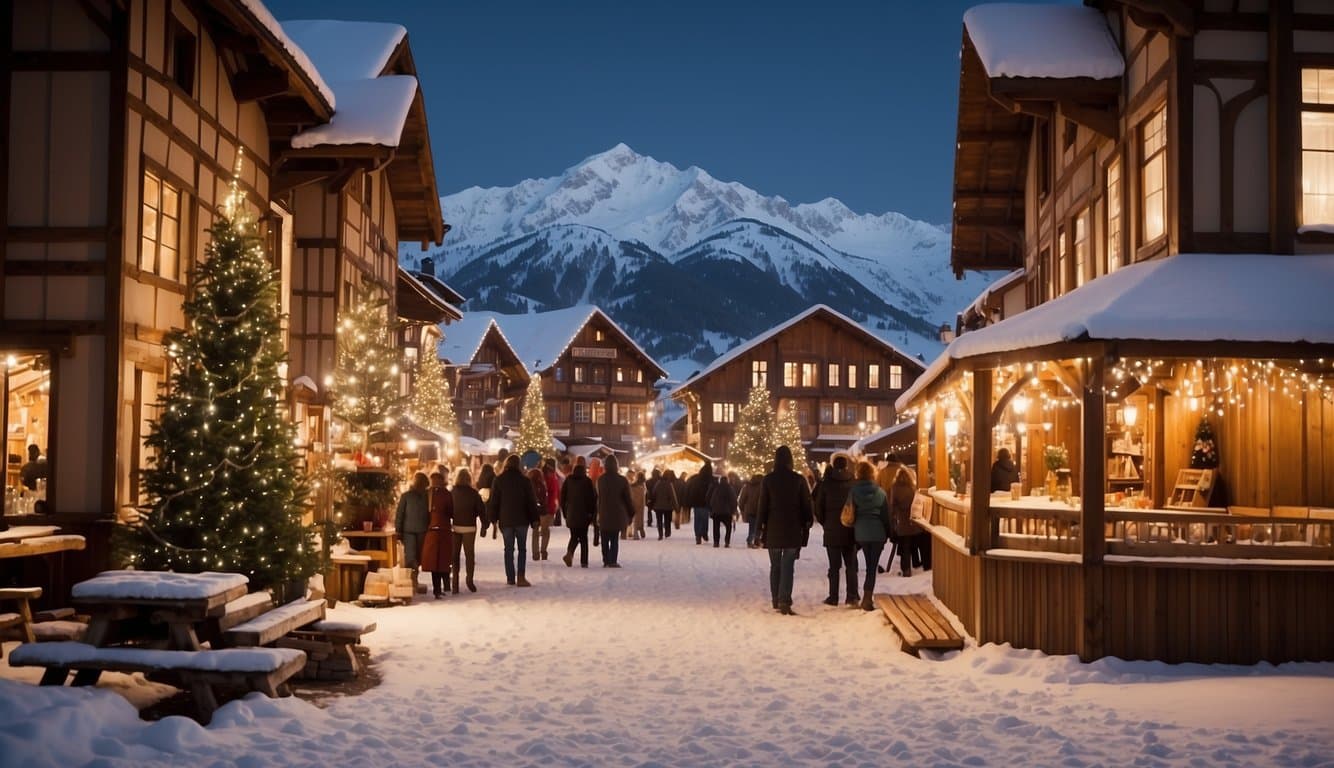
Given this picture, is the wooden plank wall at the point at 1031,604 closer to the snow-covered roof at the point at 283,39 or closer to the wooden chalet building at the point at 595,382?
the snow-covered roof at the point at 283,39

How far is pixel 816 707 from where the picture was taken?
9758 mm

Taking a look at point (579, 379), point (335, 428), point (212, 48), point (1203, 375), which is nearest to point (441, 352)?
point (579, 379)

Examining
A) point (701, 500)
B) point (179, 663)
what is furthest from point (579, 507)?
point (179, 663)

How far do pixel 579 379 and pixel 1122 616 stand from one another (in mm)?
64673

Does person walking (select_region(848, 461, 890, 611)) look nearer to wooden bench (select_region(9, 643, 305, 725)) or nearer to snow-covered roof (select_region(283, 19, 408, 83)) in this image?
wooden bench (select_region(9, 643, 305, 725))

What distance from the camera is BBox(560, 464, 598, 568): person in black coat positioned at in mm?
21172

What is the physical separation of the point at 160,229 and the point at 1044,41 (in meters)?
11.7

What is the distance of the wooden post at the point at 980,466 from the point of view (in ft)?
41.4

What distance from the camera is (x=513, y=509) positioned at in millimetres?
18047

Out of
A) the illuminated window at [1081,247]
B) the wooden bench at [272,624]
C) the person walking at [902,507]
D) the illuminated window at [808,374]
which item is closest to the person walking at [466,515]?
the wooden bench at [272,624]

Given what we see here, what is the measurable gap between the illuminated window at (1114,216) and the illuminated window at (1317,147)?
2.51m

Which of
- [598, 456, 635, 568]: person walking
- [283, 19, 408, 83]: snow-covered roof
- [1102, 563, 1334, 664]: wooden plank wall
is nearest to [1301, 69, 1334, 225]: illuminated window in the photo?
[1102, 563, 1334, 664]: wooden plank wall

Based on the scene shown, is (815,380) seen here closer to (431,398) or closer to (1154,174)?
(431,398)

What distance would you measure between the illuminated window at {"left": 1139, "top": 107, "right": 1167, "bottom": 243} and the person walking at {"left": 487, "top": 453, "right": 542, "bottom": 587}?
358 inches
